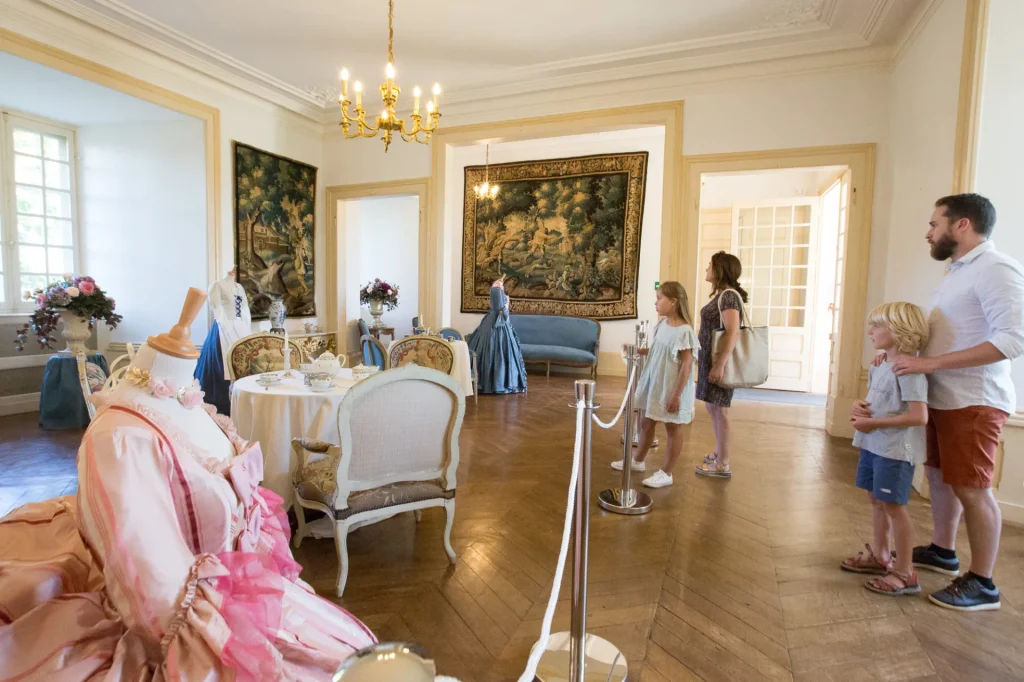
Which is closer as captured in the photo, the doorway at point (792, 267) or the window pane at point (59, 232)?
the window pane at point (59, 232)

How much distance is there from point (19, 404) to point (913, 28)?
8842 millimetres

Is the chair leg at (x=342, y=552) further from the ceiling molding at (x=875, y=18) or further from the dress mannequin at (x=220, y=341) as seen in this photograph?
the ceiling molding at (x=875, y=18)

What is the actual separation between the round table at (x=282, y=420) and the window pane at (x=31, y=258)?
4.90m

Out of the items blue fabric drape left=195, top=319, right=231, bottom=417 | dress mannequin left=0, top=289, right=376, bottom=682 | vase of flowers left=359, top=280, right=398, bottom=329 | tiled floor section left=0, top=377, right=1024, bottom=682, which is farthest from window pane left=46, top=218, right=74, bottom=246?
dress mannequin left=0, top=289, right=376, bottom=682

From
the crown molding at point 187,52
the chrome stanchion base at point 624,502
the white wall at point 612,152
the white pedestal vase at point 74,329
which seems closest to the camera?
the chrome stanchion base at point 624,502

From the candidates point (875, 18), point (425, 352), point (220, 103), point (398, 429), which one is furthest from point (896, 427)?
point (220, 103)

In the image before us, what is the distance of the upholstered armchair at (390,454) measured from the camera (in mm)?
2248

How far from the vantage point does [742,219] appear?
7.89m

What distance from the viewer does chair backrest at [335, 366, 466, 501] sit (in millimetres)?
2229

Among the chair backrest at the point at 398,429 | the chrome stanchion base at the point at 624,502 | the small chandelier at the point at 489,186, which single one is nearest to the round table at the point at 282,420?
the chair backrest at the point at 398,429

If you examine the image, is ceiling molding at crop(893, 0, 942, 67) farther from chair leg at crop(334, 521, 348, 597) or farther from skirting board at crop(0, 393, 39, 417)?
skirting board at crop(0, 393, 39, 417)

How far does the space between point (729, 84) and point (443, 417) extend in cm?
473

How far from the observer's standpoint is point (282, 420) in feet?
9.29

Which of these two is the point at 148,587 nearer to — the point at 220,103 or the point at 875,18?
the point at 875,18
